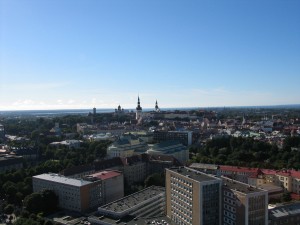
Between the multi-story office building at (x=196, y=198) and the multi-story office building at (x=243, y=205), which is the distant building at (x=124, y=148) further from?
the multi-story office building at (x=243, y=205)

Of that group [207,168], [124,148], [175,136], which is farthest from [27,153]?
[207,168]

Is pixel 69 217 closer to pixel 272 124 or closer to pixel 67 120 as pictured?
pixel 272 124

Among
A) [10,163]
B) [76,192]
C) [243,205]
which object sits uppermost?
[243,205]

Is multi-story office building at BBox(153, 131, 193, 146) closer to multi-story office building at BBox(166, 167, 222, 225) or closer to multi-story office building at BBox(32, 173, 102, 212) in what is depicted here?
multi-story office building at BBox(32, 173, 102, 212)

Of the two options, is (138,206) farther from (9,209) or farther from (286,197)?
(286,197)

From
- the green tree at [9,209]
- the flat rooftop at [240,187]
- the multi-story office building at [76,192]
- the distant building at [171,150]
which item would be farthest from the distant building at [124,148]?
the flat rooftop at [240,187]

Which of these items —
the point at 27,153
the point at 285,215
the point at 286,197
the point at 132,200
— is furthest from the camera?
the point at 27,153

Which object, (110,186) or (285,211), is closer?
(285,211)

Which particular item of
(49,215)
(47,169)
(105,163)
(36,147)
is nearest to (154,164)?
(105,163)
